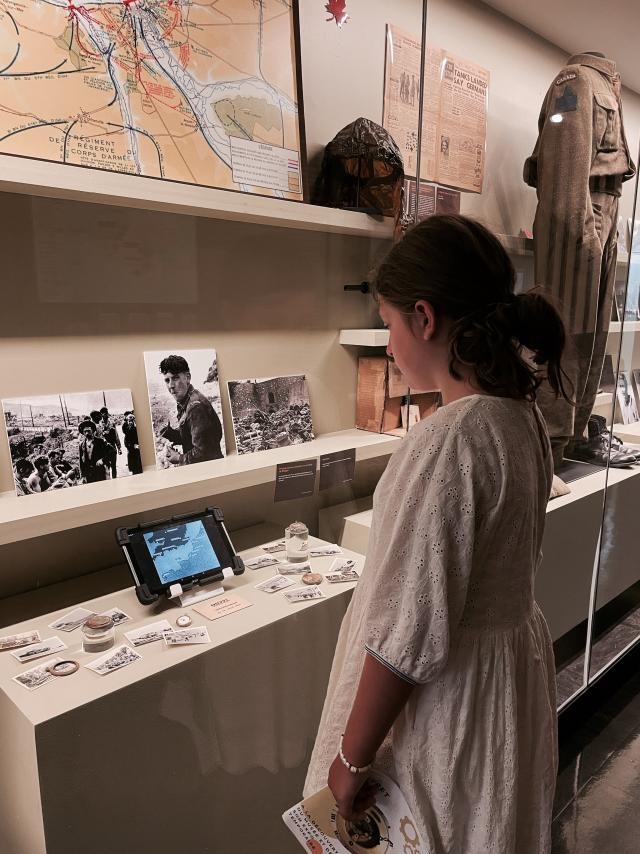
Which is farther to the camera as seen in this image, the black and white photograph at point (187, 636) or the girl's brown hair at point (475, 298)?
the black and white photograph at point (187, 636)

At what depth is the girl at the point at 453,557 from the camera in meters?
0.91

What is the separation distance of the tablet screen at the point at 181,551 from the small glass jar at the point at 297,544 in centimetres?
24

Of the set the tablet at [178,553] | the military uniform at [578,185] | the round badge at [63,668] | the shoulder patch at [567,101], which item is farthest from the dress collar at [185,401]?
the shoulder patch at [567,101]

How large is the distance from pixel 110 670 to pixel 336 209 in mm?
1281

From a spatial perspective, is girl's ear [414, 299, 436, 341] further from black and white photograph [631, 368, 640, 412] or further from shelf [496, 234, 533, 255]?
black and white photograph [631, 368, 640, 412]

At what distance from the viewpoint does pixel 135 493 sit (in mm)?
1463

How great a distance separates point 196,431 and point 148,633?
55 centimetres

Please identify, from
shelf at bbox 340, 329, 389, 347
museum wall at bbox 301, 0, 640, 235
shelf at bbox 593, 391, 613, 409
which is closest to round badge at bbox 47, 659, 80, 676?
shelf at bbox 340, 329, 389, 347

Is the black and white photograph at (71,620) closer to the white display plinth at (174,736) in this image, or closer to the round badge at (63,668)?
the white display plinth at (174,736)

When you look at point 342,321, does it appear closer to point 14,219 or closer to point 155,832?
point 14,219

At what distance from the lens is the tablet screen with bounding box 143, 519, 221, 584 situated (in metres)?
1.53

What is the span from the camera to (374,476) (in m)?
2.16

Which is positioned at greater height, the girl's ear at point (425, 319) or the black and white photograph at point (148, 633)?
the girl's ear at point (425, 319)

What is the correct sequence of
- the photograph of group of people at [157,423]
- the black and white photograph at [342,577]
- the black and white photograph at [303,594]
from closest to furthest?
the photograph of group of people at [157,423], the black and white photograph at [303,594], the black and white photograph at [342,577]
